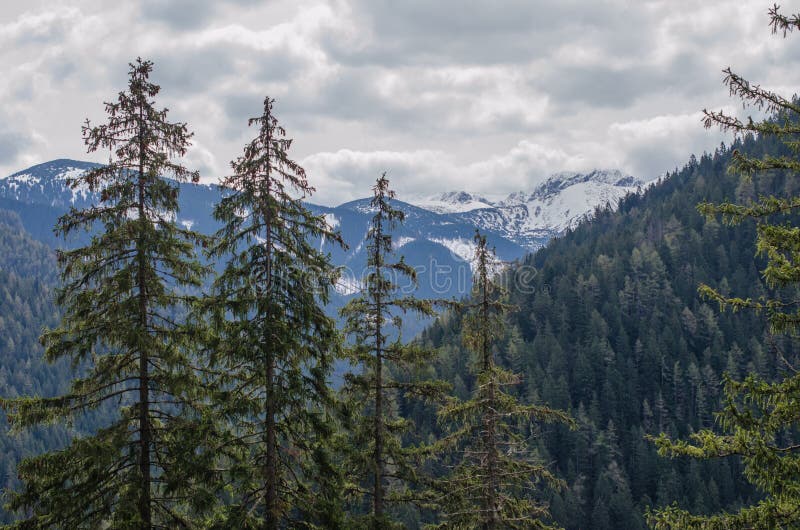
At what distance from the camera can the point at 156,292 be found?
1437cm

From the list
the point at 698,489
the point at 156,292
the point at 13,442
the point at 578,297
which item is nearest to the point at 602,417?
the point at 698,489

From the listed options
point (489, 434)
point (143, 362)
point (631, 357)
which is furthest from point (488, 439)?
point (631, 357)

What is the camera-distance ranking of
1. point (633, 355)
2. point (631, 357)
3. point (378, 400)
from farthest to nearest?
point (633, 355) < point (631, 357) < point (378, 400)

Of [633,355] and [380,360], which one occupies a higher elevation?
[380,360]

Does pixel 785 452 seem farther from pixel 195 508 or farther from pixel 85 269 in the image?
pixel 85 269

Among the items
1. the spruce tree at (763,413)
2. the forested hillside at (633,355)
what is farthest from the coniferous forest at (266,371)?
the forested hillside at (633,355)

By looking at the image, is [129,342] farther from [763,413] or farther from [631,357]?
[631,357]

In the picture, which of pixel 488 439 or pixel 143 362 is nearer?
pixel 143 362

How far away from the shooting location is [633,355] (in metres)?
121

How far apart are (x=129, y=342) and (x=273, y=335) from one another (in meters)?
3.49

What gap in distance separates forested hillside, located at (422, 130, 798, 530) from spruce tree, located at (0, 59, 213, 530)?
77.9 m

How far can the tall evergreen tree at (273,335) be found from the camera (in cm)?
1393

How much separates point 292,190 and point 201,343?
4.56 meters

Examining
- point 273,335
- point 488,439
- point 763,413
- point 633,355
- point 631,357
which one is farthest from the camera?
point 633,355
